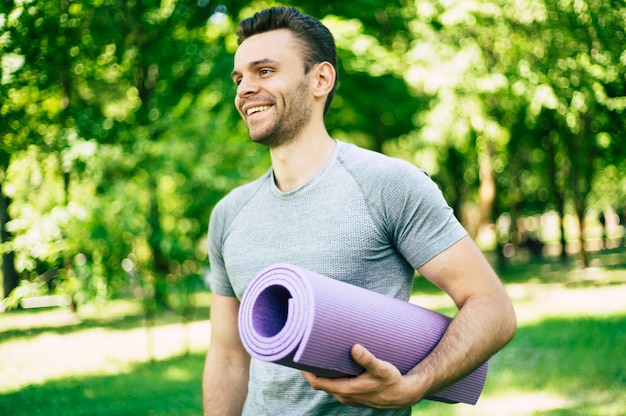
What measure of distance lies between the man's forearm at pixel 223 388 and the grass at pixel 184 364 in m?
4.78

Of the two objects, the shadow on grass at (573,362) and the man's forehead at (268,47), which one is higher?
the man's forehead at (268,47)

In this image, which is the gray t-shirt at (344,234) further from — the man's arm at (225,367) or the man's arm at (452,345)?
the man's arm at (225,367)

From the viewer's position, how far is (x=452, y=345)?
1.81 m

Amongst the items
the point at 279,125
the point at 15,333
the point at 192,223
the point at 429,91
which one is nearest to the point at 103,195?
the point at 192,223

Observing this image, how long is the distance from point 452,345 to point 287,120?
0.83 metres

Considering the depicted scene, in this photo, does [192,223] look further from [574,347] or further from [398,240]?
[398,240]

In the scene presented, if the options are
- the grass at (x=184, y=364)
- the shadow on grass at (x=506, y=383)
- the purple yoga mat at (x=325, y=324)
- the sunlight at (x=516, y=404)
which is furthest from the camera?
the grass at (x=184, y=364)

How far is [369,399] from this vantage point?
5.62ft

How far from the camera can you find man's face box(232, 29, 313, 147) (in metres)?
2.18

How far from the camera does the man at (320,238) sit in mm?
1821

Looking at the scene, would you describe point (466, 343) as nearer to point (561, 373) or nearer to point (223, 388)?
point (223, 388)

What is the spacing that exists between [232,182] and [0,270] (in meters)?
3.64

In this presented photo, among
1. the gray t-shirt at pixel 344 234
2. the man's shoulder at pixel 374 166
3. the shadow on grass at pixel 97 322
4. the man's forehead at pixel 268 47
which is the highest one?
the man's forehead at pixel 268 47

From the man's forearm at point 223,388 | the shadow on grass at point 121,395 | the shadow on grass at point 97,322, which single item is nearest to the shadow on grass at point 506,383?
the shadow on grass at point 121,395
